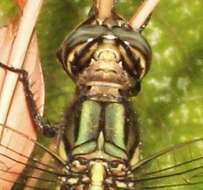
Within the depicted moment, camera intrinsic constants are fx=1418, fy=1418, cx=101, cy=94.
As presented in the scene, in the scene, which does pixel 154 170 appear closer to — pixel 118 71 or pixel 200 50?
pixel 118 71

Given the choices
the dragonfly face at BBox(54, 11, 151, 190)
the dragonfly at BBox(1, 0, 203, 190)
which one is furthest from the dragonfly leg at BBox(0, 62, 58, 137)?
the dragonfly face at BBox(54, 11, 151, 190)

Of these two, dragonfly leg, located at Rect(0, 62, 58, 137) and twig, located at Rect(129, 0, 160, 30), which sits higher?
twig, located at Rect(129, 0, 160, 30)

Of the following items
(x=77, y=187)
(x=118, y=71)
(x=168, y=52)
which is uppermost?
(x=168, y=52)

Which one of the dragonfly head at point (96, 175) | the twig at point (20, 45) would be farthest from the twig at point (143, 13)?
the dragonfly head at point (96, 175)

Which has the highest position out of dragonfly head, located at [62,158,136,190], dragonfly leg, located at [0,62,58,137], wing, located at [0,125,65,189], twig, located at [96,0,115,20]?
twig, located at [96,0,115,20]

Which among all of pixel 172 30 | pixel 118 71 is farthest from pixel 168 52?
pixel 118 71

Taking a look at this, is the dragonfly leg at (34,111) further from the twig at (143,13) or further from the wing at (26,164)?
the twig at (143,13)

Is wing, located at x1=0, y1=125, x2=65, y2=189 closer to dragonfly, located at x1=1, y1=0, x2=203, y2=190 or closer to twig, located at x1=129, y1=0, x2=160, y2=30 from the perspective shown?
dragonfly, located at x1=1, y1=0, x2=203, y2=190
